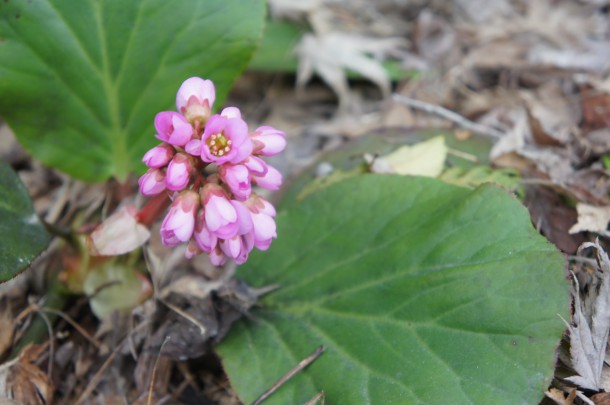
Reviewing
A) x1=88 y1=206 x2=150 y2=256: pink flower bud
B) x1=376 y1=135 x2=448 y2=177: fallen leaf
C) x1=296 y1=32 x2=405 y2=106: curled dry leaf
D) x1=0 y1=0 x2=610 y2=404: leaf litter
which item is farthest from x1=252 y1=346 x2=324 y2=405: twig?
x1=296 y1=32 x2=405 y2=106: curled dry leaf

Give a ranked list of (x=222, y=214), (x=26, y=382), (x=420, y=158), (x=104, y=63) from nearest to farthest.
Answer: (x=222, y=214) → (x=26, y=382) → (x=104, y=63) → (x=420, y=158)

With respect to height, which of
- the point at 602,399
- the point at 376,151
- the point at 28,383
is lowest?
the point at 602,399

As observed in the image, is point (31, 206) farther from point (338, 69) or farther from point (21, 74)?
point (338, 69)

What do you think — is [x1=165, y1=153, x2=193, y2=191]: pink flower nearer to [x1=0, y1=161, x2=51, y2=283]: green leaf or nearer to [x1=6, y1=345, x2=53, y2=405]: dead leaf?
[x1=0, y1=161, x2=51, y2=283]: green leaf

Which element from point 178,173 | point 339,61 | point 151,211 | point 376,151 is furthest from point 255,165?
point 339,61

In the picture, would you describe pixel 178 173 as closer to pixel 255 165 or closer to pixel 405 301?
pixel 255 165

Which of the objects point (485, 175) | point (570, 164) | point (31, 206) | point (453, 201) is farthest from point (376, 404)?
point (570, 164)
